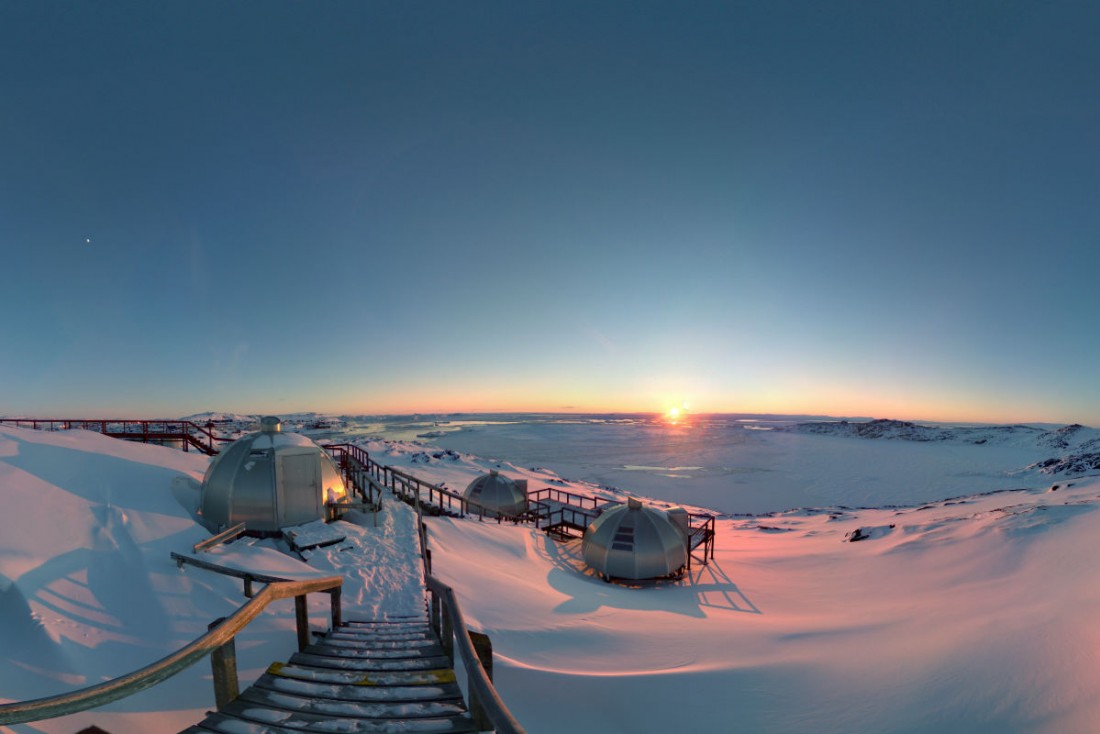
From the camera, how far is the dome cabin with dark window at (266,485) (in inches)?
525

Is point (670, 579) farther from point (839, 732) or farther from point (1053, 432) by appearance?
point (1053, 432)

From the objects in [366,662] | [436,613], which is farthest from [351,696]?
[436,613]

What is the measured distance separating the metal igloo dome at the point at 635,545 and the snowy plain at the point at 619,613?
0.67 metres

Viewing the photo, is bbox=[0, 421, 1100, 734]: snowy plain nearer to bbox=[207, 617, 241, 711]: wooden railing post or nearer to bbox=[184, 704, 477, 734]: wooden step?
bbox=[207, 617, 241, 711]: wooden railing post

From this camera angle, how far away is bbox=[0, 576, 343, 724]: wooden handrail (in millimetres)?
2531

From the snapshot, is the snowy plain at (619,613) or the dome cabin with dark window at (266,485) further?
the dome cabin with dark window at (266,485)

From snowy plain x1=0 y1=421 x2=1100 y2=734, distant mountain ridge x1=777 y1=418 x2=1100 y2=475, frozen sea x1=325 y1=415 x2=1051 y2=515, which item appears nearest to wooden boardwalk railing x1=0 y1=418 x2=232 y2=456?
snowy plain x1=0 y1=421 x2=1100 y2=734

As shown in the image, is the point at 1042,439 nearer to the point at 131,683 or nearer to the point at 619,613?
the point at 619,613

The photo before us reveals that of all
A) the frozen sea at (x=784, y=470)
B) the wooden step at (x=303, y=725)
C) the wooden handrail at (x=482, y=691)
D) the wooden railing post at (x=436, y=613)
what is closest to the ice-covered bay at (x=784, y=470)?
the frozen sea at (x=784, y=470)

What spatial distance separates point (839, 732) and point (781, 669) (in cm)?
153

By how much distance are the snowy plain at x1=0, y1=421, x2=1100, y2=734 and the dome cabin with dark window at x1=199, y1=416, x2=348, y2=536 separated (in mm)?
877

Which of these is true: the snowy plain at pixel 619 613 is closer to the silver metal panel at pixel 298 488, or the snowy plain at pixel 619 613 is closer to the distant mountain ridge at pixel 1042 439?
the silver metal panel at pixel 298 488

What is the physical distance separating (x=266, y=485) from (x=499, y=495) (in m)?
14.1

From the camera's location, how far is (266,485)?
13.6 m
